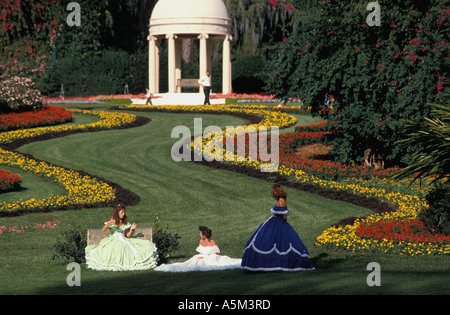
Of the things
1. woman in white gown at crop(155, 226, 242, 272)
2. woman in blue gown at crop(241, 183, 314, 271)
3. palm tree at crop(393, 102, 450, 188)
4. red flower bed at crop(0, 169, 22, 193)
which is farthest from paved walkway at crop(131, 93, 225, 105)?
woman in blue gown at crop(241, 183, 314, 271)

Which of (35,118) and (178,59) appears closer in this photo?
(35,118)

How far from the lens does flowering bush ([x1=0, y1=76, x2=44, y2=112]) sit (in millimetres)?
30547

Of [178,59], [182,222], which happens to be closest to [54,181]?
[182,222]

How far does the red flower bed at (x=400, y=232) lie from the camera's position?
539 inches

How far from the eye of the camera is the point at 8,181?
1936 centimetres

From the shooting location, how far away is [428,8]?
20.1 m

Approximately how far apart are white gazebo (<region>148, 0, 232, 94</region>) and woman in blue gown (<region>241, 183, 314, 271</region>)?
31620mm

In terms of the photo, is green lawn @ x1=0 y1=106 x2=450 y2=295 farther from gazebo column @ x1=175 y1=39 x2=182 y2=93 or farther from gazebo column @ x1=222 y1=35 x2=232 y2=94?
gazebo column @ x1=175 y1=39 x2=182 y2=93

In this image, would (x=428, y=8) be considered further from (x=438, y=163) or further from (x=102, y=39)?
(x=102, y=39)

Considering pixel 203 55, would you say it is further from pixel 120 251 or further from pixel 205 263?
pixel 205 263

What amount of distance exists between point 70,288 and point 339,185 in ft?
34.5

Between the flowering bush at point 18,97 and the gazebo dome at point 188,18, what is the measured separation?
12.4 m

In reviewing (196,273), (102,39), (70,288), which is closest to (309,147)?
(196,273)

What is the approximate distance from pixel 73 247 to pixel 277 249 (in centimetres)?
360
